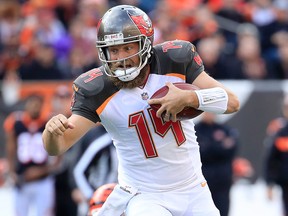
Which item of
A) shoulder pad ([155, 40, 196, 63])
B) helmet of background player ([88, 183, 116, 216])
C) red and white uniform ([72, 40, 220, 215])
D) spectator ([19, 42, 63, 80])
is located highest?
shoulder pad ([155, 40, 196, 63])

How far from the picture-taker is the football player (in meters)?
5.09

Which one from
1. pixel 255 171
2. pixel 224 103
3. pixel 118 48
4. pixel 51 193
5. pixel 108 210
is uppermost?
pixel 118 48

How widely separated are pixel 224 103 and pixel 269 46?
825cm

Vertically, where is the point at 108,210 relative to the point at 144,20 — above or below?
below

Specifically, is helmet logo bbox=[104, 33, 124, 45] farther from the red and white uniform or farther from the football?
the football

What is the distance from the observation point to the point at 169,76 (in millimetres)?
5207

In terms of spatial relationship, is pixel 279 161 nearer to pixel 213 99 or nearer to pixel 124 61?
pixel 213 99

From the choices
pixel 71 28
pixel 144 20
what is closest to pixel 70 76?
pixel 71 28

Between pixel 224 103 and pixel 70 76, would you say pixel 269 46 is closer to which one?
pixel 70 76

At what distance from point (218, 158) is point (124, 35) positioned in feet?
12.8

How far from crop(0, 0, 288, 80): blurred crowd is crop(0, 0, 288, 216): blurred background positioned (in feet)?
0.05

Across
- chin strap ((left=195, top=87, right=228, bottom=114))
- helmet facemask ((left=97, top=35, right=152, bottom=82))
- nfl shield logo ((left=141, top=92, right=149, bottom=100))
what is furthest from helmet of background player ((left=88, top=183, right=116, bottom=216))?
chin strap ((left=195, top=87, right=228, bottom=114))

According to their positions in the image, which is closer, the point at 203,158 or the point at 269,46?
the point at 203,158

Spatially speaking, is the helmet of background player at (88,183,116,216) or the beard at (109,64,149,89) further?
the helmet of background player at (88,183,116,216)
